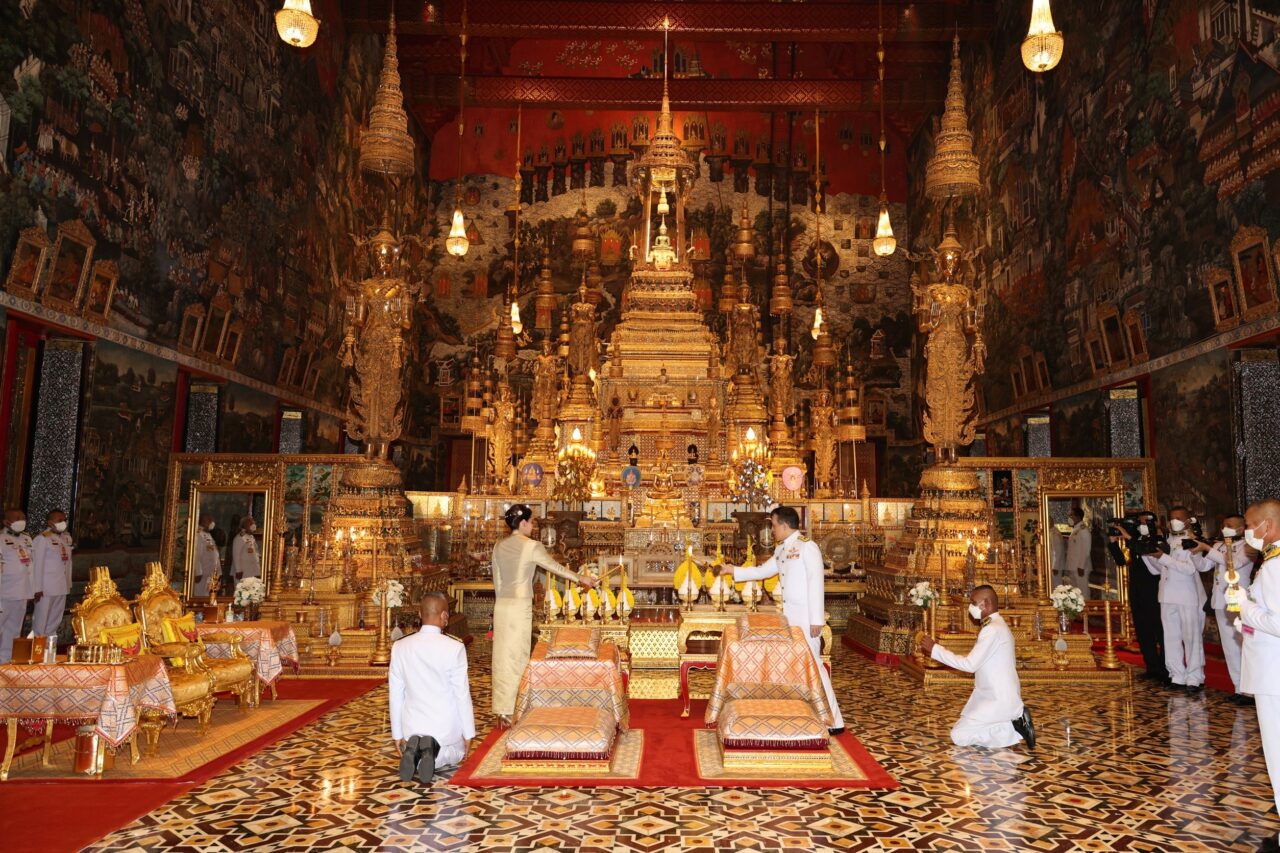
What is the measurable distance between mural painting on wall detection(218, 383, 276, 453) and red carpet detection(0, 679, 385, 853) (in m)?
10.0

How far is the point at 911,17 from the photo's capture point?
70.9 feet

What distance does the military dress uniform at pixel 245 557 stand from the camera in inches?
530

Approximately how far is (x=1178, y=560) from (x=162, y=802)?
9673 mm

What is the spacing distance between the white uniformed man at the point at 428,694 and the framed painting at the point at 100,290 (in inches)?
324

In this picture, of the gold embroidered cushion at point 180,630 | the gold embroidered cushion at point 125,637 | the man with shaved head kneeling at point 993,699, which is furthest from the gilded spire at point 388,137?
the man with shaved head kneeling at point 993,699

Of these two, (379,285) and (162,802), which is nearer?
(162,802)

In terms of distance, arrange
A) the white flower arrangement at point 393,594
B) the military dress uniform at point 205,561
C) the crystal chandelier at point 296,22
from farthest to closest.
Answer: the military dress uniform at point 205,561 < the white flower arrangement at point 393,594 < the crystal chandelier at point 296,22

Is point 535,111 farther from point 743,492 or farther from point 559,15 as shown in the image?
point 743,492

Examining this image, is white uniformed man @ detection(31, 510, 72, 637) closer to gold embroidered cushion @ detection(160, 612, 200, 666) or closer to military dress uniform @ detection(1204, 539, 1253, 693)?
gold embroidered cushion @ detection(160, 612, 200, 666)

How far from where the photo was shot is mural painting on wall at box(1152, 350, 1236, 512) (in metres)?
11.5

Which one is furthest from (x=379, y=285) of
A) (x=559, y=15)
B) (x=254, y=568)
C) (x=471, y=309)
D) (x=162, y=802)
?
(x=471, y=309)

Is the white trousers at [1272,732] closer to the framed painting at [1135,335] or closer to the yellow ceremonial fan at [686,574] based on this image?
the yellow ceremonial fan at [686,574]

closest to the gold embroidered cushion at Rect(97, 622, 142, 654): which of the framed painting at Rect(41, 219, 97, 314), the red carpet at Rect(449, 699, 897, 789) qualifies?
the red carpet at Rect(449, 699, 897, 789)

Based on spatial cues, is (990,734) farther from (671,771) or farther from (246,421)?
(246,421)
